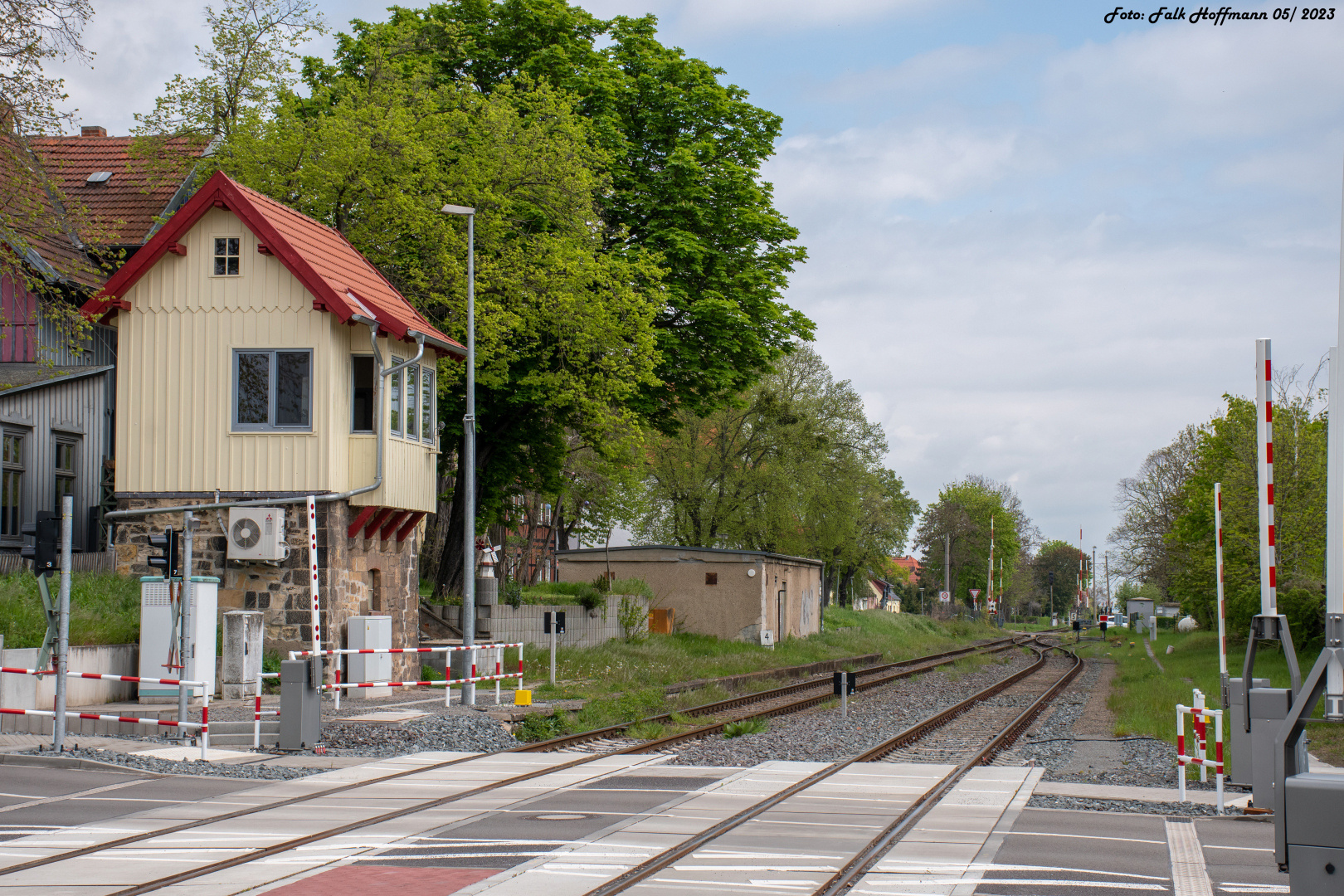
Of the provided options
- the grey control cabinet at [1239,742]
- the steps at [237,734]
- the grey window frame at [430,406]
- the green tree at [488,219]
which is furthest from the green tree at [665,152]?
the grey control cabinet at [1239,742]

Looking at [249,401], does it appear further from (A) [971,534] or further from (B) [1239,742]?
(A) [971,534]

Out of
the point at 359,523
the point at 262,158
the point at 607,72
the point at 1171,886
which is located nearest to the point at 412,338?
the point at 359,523

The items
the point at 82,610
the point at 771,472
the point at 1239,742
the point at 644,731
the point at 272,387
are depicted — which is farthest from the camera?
the point at 771,472

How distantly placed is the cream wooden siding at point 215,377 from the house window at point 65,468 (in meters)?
4.64

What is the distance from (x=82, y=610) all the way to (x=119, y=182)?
618 inches

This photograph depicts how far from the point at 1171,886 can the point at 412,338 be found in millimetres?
16712

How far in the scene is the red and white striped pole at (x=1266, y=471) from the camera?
7.67 m

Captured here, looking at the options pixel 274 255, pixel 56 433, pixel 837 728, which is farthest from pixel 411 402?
pixel 837 728

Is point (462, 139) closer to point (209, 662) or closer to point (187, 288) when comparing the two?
point (187, 288)

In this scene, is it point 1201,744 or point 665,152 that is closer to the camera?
point 1201,744

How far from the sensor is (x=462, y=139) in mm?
26953

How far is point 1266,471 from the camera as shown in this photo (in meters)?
8.11

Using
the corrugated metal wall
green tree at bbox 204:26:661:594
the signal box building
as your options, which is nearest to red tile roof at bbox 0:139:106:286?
A: the signal box building

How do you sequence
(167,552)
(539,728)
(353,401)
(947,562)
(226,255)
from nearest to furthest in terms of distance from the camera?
(167,552), (539,728), (226,255), (353,401), (947,562)
